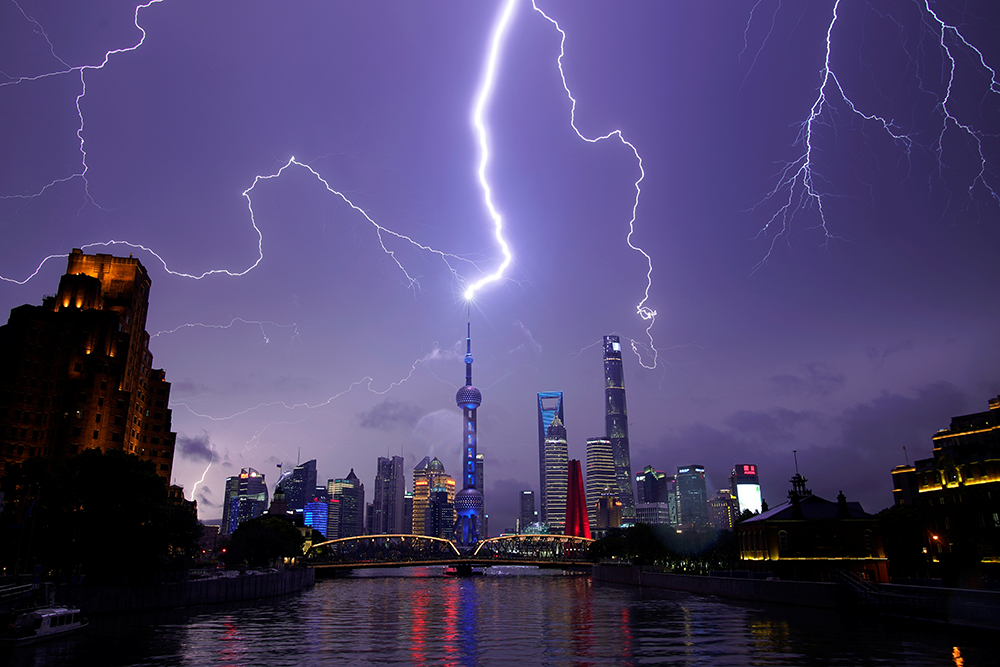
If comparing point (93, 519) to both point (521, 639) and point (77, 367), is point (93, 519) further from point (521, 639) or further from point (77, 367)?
point (77, 367)

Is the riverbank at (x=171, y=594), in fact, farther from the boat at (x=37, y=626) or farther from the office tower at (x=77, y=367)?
the office tower at (x=77, y=367)

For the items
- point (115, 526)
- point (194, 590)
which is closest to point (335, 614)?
point (194, 590)

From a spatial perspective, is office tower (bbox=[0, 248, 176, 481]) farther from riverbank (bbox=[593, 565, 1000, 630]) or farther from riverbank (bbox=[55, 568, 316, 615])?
riverbank (bbox=[593, 565, 1000, 630])

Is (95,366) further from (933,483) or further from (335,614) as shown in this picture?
(933,483)

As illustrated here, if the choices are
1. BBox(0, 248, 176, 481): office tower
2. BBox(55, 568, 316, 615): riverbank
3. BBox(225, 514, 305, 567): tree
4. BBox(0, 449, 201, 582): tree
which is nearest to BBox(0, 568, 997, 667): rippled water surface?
BBox(55, 568, 316, 615): riverbank

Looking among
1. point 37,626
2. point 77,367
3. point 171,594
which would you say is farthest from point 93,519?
point 77,367

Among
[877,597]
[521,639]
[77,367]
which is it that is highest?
[77,367]

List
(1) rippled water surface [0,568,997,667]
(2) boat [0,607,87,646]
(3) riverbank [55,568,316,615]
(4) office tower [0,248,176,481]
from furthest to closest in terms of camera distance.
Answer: (4) office tower [0,248,176,481]
(3) riverbank [55,568,316,615]
(2) boat [0,607,87,646]
(1) rippled water surface [0,568,997,667]
